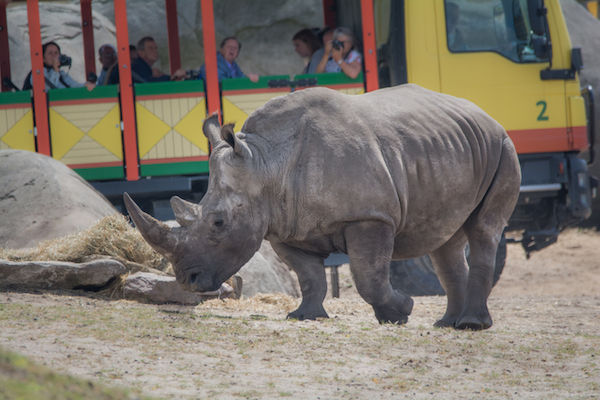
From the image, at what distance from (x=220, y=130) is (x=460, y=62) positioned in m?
4.08

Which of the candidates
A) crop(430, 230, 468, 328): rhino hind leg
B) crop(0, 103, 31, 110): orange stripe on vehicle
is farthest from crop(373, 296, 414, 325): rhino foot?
crop(0, 103, 31, 110): orange stripe on vehicle

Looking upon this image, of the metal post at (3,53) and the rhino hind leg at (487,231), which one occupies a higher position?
the metal post at (3,53)

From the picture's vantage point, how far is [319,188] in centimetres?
568

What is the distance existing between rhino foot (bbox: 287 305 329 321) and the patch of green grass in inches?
101

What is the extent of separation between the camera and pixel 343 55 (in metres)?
9.37

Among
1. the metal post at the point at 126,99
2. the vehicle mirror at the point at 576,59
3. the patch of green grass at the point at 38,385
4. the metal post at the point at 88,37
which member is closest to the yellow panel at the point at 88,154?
the metal post at the point at 126,99

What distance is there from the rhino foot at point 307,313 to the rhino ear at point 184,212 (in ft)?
3.03

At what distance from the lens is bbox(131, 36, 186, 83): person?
9.68 meters

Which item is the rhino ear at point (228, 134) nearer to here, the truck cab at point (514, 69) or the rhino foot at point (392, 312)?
the rhino foot at point (392, 312)

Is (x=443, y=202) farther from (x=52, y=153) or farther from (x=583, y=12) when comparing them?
(x=583, y=12)

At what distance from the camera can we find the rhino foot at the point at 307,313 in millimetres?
5938

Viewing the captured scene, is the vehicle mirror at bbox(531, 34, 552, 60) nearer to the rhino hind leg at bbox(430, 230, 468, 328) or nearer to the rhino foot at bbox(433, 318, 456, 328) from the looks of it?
the rhino hind leg at bbox(430, 230, 468, 328)

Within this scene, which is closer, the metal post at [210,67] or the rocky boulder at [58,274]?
the rocky boulder at [58,274]

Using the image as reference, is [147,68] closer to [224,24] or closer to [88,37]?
[88,37]
